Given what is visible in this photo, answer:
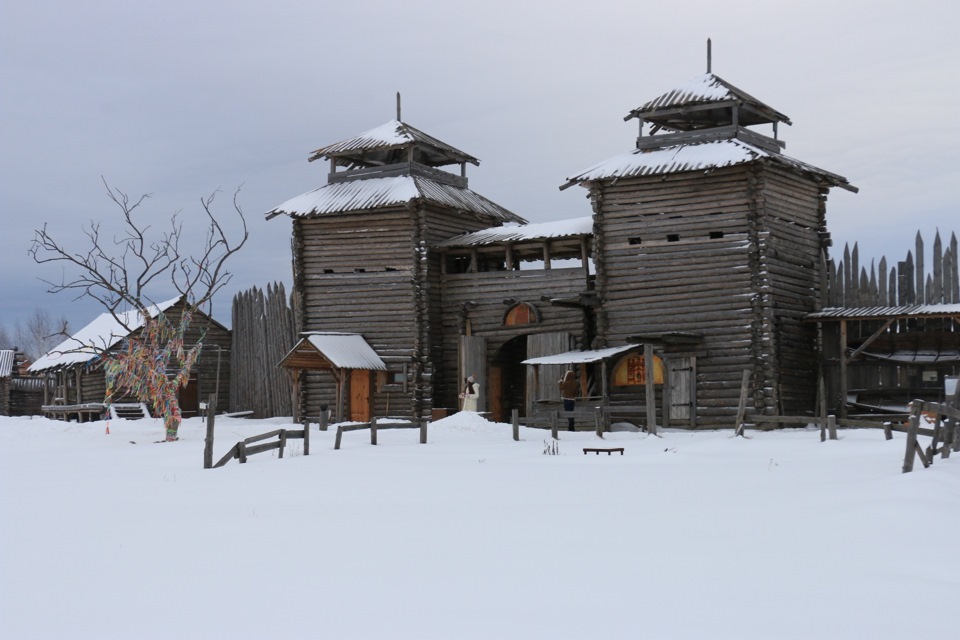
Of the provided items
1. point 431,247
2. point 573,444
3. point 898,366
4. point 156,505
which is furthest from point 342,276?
point 156,505

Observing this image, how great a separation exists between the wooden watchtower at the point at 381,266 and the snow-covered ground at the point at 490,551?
1481 centimetres

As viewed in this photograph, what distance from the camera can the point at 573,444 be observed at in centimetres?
2211

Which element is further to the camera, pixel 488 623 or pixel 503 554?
pixel 503 554

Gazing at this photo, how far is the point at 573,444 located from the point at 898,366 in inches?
407

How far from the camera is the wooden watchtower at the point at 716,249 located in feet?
87.3

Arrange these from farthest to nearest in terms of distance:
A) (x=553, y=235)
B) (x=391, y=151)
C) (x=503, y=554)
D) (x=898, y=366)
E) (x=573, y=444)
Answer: (x=391, y=151)
(x=553, y=235)
(x=898, y=366)
(x=573, y=444)
(x=503, y=554)

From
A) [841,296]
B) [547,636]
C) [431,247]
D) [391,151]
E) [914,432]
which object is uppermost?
[391,151]

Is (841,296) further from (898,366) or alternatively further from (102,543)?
(102,543)

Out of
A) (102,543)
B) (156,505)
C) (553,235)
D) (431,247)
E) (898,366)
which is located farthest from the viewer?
Answer: (431,247)

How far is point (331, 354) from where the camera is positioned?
31.1 meters

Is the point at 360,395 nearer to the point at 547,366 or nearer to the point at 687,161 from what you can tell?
the point at 547,366

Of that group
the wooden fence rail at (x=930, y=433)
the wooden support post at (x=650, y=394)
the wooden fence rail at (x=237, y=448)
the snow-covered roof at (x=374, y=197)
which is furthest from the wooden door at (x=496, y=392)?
the wooden fence rail at (x=930, y=433)

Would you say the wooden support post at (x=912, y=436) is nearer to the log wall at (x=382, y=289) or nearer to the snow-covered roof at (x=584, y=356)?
the snow-covered roof at (x=584, y=356)

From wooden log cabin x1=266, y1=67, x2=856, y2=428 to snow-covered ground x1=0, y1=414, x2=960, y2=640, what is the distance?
945 cm
